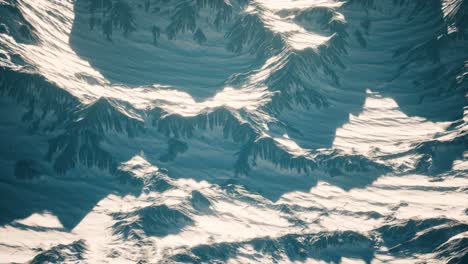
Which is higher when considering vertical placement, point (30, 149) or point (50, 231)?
point (30, 149)

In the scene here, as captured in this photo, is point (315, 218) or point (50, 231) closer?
point (50, 231)

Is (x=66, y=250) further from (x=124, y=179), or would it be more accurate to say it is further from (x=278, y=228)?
(x=278, y=228)

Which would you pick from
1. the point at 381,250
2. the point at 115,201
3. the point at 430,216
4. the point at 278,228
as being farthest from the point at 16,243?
the point at 430,216

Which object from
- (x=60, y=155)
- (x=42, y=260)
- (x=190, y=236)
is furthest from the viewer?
(x=60, y=155)

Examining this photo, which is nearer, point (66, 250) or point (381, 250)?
point (66, 250)

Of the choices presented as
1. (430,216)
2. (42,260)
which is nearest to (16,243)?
(42,260)

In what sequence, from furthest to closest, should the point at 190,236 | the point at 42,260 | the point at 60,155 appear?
the point at 60,155 < the point at 190,236 < the point at 42,260

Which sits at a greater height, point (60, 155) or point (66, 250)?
point (60, 155)

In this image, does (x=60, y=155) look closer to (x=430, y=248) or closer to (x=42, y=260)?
(x=42, y=260)
